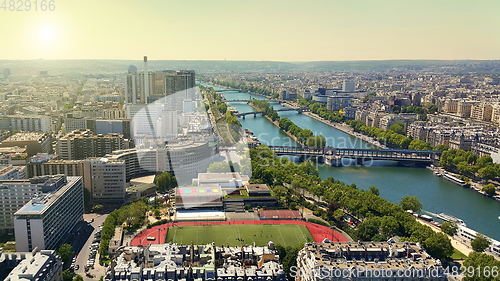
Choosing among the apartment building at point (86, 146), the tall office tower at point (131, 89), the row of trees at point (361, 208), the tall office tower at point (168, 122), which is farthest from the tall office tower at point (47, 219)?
the tall office tower at point (131, 89)

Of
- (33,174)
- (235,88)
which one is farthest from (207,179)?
(235,88)

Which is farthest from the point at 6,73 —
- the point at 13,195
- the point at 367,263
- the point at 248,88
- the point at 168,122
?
the point at 367,263

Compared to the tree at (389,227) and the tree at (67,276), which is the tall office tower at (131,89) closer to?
the tree at (67,276)

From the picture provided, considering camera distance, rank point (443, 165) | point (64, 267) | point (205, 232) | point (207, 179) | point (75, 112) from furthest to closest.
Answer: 1. point (75, 112)
2. point (443, 165)
3. point (207, 179)
4. point (205, 232)
5. point (64, 267)

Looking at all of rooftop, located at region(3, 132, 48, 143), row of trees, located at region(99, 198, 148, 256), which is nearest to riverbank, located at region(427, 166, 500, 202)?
row of trees, located at region(99, 198, 148, 256)

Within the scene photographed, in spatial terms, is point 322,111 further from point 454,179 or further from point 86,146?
point 86,146

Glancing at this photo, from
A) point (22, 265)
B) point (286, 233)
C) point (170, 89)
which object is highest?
point (170, 89)

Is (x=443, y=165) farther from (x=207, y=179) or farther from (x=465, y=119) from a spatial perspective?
(x=465, y=119)
